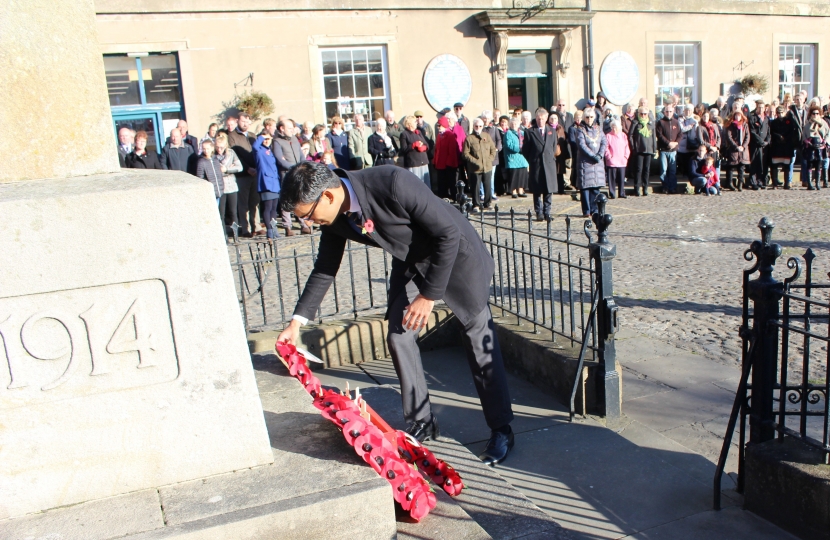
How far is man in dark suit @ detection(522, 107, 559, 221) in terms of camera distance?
40.9 feet

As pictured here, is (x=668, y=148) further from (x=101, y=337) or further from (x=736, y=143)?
(x=101, y=337)

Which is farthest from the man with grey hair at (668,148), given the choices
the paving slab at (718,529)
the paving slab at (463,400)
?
the paving slab at (718,529)

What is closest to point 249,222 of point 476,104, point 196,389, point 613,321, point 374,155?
Answer: point 374,155

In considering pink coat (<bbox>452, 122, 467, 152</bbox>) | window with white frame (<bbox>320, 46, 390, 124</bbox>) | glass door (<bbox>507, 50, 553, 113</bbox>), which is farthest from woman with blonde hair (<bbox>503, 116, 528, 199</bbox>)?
glass door (<bbox>507, 50, 553, 113</bbox>)

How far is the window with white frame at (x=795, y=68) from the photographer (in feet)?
68.5

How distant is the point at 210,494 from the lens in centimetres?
249

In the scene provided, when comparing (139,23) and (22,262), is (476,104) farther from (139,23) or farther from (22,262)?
(22,262)

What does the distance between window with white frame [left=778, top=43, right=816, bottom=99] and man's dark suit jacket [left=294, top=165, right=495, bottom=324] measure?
67.2 ft

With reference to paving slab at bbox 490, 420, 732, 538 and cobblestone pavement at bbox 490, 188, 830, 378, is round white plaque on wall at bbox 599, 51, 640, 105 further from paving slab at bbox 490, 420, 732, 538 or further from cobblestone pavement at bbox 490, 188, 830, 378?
paving slab at bbox 490, 420, 732, 538

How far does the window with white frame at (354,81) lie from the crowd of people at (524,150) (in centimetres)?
93

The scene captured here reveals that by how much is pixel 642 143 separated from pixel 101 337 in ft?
45.7

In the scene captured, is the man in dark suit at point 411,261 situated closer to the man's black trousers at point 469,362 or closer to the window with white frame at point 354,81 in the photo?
the man's black trousers at point 469,362

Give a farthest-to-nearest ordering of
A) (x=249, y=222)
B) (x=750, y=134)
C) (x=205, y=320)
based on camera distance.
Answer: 1. (x=750, y=134)
2. (x=249, y=222)
3. (x=205, y=320)

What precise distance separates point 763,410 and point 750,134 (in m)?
13.8
